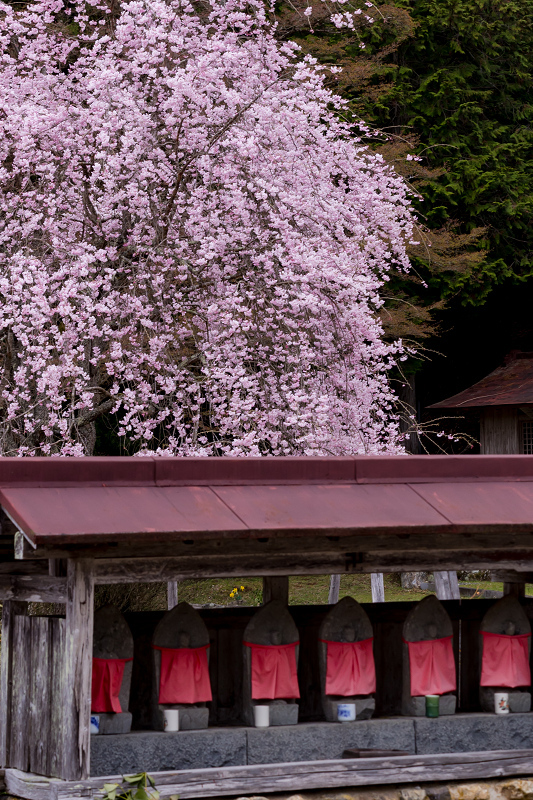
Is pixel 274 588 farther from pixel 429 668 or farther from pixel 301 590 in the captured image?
pixel 301 590

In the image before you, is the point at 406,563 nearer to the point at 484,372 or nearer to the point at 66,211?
the point at 66,211

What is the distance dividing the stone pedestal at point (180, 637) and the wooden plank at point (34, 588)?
992mm

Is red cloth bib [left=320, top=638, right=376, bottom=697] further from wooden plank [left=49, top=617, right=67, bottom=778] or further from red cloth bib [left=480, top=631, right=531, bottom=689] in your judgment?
wooden plank [left=49, top=617, right=67, bottom=778]

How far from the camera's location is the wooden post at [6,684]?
793 centimetres

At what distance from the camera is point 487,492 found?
26.5 ft

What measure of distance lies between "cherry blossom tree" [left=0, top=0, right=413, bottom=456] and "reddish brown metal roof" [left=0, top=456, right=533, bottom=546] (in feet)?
11.1

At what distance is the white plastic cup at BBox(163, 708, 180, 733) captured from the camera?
788 cm

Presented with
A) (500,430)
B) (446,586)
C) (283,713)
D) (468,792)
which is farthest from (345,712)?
(500,430)

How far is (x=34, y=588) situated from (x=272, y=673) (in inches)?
74.2

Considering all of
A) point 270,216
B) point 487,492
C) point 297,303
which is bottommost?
point 487,492

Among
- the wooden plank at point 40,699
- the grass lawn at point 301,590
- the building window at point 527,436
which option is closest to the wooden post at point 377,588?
the grass lawn at point 301,590

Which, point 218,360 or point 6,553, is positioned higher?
point 218,360

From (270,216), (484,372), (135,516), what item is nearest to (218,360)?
(270,216)

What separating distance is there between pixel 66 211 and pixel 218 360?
2.85 metres
